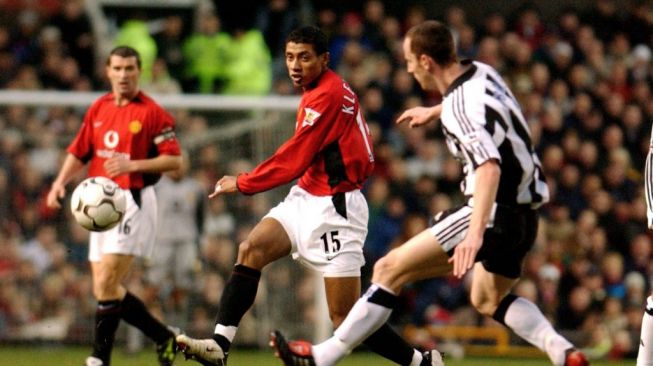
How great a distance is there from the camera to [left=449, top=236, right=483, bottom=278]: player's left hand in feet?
24.1

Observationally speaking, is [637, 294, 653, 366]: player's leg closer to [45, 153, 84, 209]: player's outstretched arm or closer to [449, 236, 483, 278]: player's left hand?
[449, 236, 483, 278]: player's left hand

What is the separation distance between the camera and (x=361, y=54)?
17.1 m

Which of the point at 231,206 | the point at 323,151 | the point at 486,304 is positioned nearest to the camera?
the point at 486,304

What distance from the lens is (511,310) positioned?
26.2 ft

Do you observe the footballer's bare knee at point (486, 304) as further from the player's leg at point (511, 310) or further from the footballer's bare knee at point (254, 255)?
the footballer's bare knee at point (254, 255)

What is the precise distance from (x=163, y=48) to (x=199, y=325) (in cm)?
→ 417

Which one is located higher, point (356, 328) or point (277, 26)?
point (277, 26)

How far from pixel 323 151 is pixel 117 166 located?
190 centimetres

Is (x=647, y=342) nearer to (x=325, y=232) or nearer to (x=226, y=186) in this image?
(x=325, y=232)

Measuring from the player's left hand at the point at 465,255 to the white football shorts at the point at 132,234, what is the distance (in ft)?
11.6

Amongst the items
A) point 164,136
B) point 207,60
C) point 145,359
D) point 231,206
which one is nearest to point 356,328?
point 164,136

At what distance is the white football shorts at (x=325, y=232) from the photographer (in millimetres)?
8727

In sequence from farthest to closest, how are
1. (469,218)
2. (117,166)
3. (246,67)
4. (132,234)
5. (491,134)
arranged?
(246,67)
(132,234)
(117,166)
(469,218)
(491,134)

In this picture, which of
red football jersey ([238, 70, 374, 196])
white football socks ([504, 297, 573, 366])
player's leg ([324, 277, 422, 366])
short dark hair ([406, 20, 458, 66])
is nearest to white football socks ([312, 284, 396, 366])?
white football socks ([504, 297, 573, 366])
